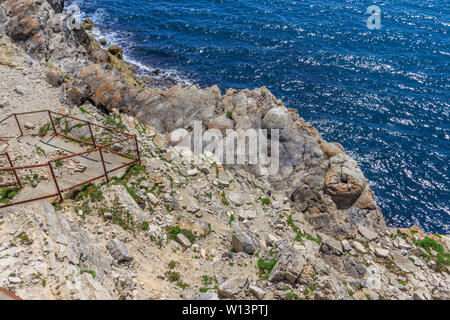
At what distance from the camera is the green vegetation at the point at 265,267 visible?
12879 mm

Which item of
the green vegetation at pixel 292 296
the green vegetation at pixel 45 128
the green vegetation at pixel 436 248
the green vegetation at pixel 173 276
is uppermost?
the green vegetation at pixel 45 128

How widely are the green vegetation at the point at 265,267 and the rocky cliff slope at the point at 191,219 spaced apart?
0.05 m

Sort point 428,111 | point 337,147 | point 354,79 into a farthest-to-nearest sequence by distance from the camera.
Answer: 1. point 354,79
2. point 428,111
3. point 337,147

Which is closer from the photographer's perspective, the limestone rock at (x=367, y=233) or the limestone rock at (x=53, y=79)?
the limestone rock at (x=367, y=233)

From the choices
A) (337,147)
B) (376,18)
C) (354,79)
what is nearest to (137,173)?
(337,147)

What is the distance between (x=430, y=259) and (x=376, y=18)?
5273cm

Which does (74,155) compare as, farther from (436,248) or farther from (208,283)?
(436,248)

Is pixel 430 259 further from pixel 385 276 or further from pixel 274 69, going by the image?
pixel 274 69

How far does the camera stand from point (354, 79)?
40875mm

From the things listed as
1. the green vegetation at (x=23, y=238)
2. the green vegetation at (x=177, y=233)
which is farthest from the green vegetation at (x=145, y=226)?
the green vegetation at (x=23, y=238)

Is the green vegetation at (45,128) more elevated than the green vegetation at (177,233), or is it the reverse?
the green vegetation at (45,128)

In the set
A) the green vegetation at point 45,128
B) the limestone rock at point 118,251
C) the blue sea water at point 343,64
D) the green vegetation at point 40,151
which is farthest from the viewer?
the blue sea water at point 343,64

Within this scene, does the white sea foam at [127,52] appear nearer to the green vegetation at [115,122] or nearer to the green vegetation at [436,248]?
the green vegetation at [115,122]

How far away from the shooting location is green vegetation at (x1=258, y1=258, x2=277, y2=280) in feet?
42.3
